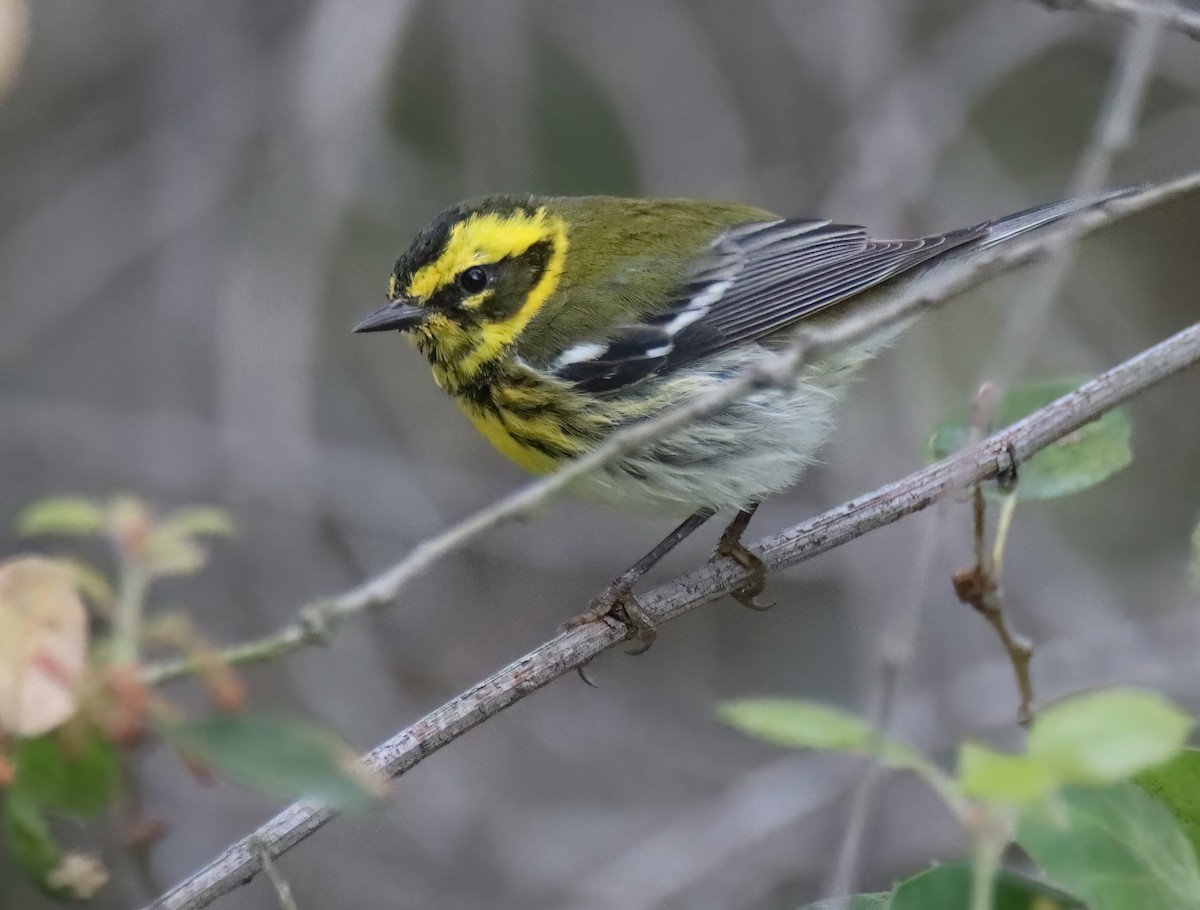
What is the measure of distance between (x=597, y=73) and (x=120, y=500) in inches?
174

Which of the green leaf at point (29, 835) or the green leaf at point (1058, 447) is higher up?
the green leaf at point (1058, 447)

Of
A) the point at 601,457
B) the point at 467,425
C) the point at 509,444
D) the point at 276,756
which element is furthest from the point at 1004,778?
the point at 467,425

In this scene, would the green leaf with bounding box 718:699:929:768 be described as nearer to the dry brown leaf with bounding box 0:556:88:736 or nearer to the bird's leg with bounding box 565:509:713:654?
the dry brown leaf with bounding box 0:556:88:736

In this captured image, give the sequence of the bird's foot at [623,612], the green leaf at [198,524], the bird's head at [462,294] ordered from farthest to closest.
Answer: the bird's head at [462,294] < the bird's foot at [623,612] < the green leaf at [198,524]

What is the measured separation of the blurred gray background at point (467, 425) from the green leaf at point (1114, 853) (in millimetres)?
2886

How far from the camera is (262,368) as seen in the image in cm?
472

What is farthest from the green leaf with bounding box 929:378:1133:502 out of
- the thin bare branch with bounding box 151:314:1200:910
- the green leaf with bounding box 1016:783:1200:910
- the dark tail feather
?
the green leaf with bounding box 1016:783:1200:910

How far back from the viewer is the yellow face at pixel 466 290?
11.7 feet

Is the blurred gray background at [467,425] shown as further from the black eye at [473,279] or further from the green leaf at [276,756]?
the green leaf at [276,756]

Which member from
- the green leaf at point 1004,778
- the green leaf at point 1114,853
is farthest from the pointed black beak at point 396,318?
the green leaf at point 1004,778

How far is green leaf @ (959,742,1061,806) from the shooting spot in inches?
38.4

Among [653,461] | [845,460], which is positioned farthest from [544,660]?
[845,460]

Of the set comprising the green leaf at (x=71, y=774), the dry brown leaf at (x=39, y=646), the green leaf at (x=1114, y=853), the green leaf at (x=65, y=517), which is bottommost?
the green leaf at (x=1114, y=853)

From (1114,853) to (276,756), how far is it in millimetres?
773
